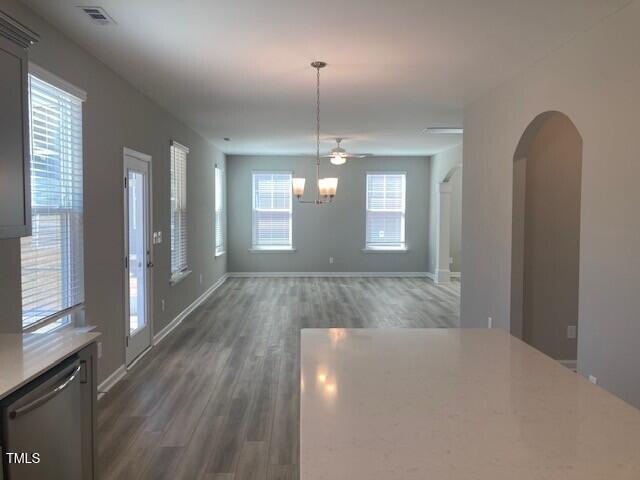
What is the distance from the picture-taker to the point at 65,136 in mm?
3299

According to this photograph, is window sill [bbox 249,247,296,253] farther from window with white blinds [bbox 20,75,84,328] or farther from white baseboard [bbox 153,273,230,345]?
window with white blinds [bbox 20,75,84,328]

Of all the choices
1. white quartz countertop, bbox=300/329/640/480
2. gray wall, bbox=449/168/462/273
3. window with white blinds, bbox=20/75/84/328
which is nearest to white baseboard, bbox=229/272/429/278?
gray wall, bbox=449/168/462/273

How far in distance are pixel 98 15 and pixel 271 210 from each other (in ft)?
25.9

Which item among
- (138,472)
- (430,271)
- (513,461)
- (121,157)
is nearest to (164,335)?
(121,157)

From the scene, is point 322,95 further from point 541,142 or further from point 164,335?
point 164,335

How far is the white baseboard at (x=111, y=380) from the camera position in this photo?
3.87 metres

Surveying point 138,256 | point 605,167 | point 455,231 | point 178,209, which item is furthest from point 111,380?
point 455,231

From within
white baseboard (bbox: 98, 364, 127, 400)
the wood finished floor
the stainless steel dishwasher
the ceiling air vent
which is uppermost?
the ceiling air vent

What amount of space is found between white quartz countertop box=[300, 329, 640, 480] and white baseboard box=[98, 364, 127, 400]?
264cm

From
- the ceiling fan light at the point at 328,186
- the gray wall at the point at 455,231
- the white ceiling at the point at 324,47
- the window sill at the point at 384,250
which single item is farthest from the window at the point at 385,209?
the ceiling fan light at the point at 328,186

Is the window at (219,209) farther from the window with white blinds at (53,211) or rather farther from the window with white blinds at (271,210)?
the window with white blinds at (53,211)

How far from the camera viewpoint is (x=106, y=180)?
401 cm

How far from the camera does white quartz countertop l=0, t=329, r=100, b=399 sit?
1770 millimetres

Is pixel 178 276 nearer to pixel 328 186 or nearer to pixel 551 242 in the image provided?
pixel 328 186
